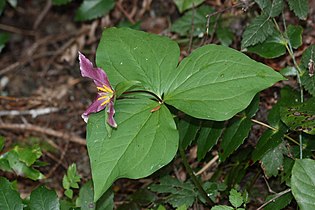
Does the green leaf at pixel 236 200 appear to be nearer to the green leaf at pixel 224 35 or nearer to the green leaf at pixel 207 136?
the green leaf at pixel 207 136

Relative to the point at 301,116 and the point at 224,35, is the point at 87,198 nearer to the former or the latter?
the point at 301,116

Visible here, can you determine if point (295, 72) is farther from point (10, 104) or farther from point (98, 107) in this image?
point (10, 104)

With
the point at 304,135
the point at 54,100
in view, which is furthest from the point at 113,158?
the point at 54,100

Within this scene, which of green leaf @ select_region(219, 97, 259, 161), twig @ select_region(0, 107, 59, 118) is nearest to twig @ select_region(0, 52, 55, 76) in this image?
twig @ select_region(0, 107, 59, 118)

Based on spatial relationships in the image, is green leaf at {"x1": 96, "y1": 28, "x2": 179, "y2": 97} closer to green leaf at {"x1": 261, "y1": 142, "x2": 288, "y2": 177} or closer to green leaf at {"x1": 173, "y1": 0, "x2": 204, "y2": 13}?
green leaf at {"x1": 261, "y1": 142, "x2": 288, "y2": 177}

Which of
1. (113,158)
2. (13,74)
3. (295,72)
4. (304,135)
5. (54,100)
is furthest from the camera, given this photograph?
(13,74)

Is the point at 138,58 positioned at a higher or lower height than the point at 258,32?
higher

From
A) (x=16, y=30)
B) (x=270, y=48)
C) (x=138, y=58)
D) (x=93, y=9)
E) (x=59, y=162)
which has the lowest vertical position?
(x=59, y=162)

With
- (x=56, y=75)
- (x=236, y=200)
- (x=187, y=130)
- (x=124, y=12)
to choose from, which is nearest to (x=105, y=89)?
(x=187, y=130)
